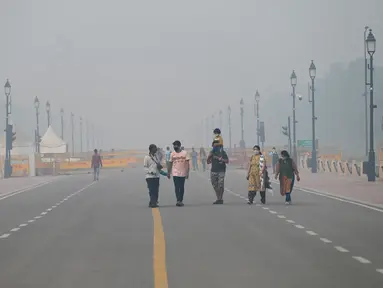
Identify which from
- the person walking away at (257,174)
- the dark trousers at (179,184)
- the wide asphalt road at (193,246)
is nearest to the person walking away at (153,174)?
the dark trousers at (179,184)

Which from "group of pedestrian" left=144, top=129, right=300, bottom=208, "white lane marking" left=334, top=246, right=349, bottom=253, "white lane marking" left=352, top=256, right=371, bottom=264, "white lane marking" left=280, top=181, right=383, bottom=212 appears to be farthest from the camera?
"group of pedestrian" left=144, top=129, right=300, bottom=208

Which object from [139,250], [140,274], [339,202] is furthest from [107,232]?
[339,202]

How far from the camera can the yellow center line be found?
1335 cm

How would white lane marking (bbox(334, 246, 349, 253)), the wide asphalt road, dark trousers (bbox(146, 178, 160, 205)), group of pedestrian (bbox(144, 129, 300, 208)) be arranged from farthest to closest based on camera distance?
group of pedestrian (bbox(144, 129, 300, 208)), dark trousers (bbox(146, 178, 160, 205)), white lane marking (bbox(334, 246, 349, 253)), the wide asphalt road

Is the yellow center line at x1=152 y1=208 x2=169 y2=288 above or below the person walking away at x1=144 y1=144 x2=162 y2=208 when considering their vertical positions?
below

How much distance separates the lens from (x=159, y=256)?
54.3 feet

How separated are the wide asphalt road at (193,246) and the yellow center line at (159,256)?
0.6 inches

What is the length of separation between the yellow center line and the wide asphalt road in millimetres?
14

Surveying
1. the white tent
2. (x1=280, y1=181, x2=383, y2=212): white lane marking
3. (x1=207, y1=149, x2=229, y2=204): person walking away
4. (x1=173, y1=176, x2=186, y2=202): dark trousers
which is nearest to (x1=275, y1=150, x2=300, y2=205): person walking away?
(x1=207, y1=149, x2=229, y2=204): person walking away

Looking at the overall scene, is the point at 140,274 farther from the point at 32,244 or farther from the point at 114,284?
the point at 32,244

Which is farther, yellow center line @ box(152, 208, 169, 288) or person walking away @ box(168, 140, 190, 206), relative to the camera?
person walking away @ box(168, 140, 190, 206)

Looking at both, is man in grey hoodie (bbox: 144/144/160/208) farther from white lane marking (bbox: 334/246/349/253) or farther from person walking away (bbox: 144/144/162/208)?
white lane marking (bbox: 334/246/349/253)

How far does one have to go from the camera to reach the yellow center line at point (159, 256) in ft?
43.8

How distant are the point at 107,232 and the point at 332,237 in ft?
15.4
